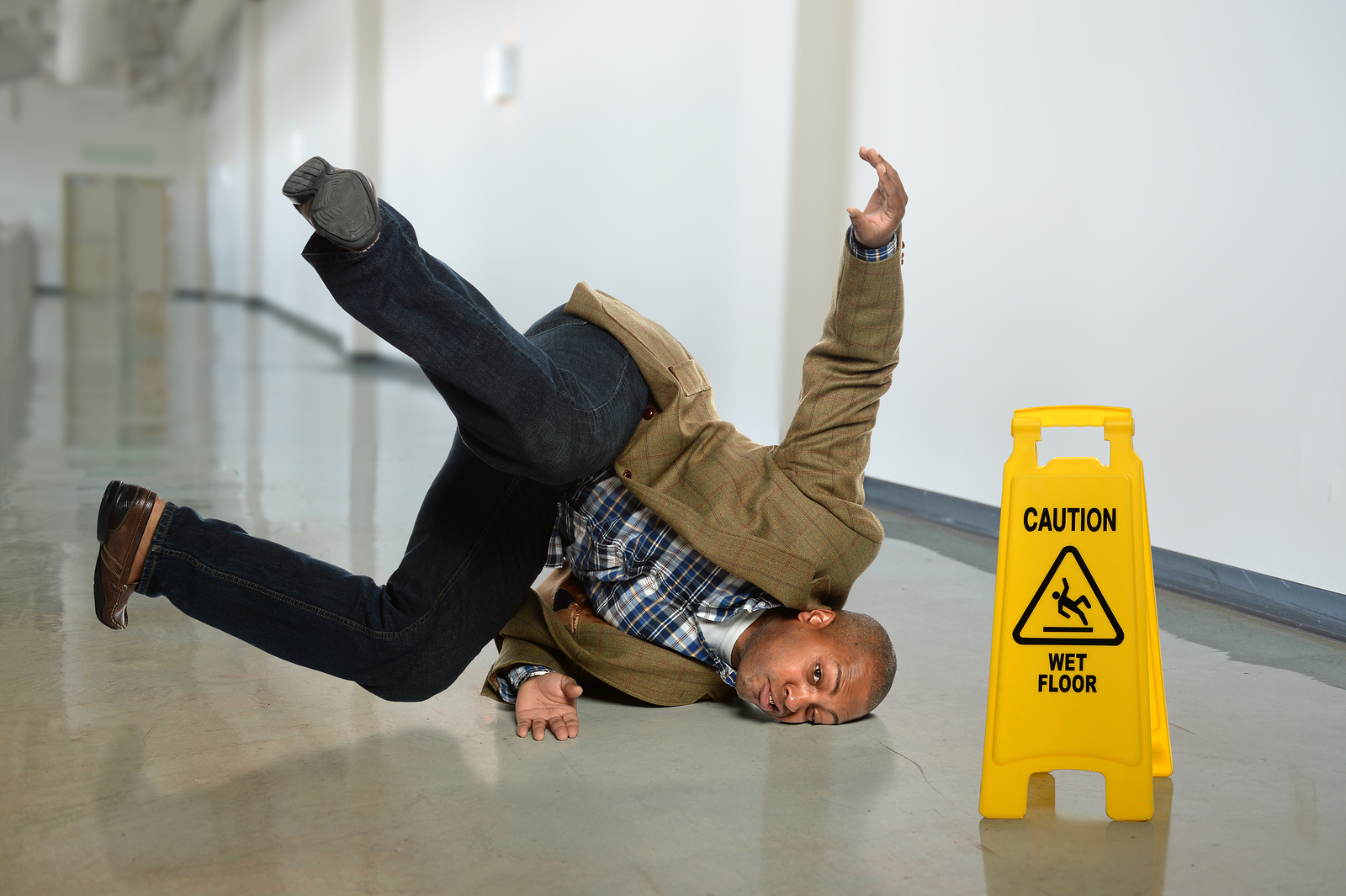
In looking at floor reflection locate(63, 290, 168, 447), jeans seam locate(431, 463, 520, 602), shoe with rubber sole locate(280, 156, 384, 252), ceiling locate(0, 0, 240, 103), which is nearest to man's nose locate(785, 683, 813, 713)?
jeans seam locate(431, 463, 520, 602)

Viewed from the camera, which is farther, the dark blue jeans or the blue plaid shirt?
the blue plaid shirt

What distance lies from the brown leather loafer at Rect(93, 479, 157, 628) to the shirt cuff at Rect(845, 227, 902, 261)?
1046mm

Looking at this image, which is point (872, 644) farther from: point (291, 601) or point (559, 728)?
point (291, 601)

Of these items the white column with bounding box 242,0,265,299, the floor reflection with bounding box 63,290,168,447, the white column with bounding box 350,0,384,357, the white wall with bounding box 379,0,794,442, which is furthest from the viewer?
the white column with bounding box 242,0,265,299

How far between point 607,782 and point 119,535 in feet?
2.51

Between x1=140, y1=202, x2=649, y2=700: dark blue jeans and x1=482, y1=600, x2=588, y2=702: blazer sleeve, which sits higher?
x1=140, y1=202, x2=649, y2=700: dark blue jeans

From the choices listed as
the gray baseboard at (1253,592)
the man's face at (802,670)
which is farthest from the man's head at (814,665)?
the gray baseboard at (1253,592)

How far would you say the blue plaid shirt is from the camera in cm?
167

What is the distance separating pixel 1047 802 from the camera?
147cm

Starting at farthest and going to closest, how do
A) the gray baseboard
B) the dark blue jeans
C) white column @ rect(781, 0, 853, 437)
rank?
white column @ rect(781, 0, 853, 437)
the gray baseboard
the dark blue jeans

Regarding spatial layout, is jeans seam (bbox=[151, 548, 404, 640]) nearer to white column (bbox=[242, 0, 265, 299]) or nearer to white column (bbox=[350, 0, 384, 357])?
white column (bbox=[350, 0, 384, 357])

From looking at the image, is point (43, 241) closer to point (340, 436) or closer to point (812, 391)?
point (340, 436)

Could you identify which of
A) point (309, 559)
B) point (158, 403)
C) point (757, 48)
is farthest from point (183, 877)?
point (158, 403)

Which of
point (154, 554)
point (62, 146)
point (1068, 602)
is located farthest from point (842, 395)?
point (62, 146)
